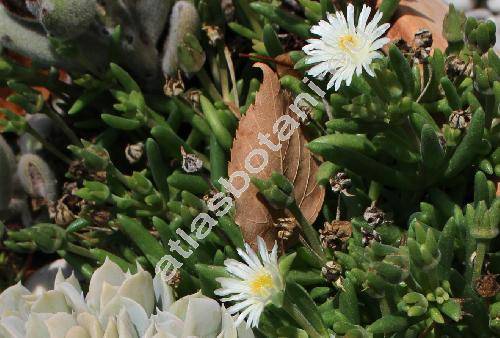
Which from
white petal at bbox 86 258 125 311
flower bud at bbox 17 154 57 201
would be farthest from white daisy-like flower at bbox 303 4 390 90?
flower bud at bbox 17 154 57 201

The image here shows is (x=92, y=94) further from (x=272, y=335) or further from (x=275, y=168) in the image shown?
(x=272, y=335)

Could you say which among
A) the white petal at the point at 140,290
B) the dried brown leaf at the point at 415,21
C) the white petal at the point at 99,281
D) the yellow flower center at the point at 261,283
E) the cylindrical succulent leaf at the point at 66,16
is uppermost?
the cylindrical succulent leaf at the point at 66,16

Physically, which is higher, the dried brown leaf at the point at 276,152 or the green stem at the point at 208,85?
the green stem at the point at 208,85

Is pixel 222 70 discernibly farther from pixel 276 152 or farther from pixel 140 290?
pixel 140 290

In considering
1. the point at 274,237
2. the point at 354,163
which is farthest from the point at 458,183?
the point at 274,237

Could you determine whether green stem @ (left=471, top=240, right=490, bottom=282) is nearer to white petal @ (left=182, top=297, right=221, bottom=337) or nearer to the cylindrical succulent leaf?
white petal @ (left=182, top=297, right=221, bottom=337)

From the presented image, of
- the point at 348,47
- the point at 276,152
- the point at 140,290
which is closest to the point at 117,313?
the point at 140,290

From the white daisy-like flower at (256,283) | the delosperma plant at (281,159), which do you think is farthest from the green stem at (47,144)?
the white daisy-like flower at (256,283)

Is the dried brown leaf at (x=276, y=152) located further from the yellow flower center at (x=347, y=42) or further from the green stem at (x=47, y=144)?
the green stem at (x=47, y=144)
